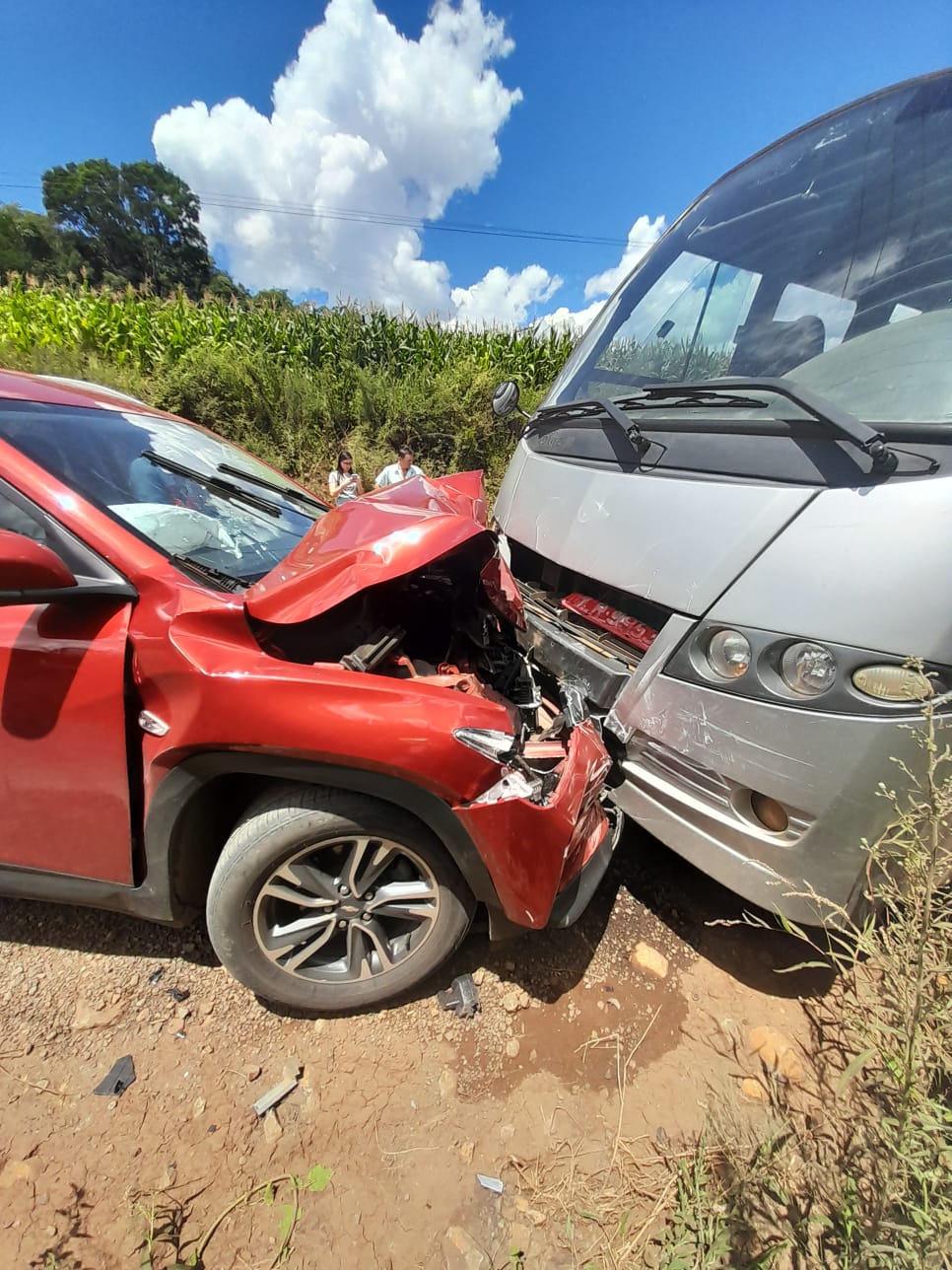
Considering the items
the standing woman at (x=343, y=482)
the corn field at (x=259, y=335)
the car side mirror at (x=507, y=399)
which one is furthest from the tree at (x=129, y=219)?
the car side mirror at (x=507, y=399)

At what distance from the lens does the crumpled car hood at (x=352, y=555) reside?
60.9 inches

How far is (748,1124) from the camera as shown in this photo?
5.35ft

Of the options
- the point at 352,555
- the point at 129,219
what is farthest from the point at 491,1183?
the point at 129,219

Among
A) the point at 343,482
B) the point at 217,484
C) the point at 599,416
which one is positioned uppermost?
the point at 599,416

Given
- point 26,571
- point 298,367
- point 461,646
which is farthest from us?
point 298,367

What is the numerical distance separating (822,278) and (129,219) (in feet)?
222

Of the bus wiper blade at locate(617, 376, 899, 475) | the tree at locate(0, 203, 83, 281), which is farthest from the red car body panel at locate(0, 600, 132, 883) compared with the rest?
the tree at locate(0, 203, 83, 281)

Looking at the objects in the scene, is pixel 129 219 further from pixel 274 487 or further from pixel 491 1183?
pixel 491 1183

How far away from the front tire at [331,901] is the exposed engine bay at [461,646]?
15.7 inches

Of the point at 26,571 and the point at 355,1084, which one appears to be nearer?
the point at 26,571

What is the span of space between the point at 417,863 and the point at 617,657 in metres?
1.00

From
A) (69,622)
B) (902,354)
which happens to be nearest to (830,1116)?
(902,354)

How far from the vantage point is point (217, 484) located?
91.2 inches

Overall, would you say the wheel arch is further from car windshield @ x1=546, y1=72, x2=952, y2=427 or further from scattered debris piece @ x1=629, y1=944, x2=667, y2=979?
car windshield @ x1=546, y1=72, x2=952, y2=427
